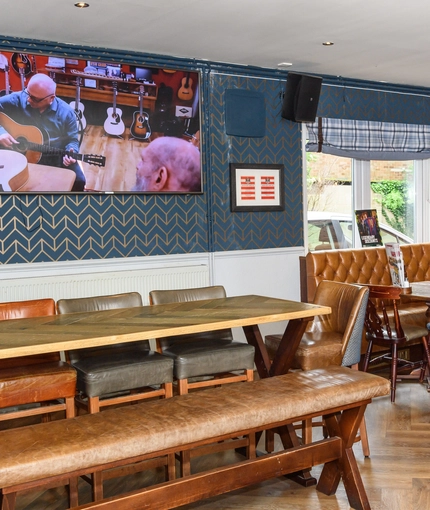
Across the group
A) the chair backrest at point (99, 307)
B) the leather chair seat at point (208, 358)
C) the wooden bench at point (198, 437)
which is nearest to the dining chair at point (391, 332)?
the leather chair seat at point (208, 358)

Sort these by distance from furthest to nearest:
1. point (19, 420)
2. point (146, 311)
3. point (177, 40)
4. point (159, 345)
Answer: point (177, 40) < point (19, 420) < point (159, 345) < point (146, 311)

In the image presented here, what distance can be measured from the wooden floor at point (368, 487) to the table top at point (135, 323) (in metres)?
0.88

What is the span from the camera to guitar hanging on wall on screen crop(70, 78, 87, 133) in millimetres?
5367

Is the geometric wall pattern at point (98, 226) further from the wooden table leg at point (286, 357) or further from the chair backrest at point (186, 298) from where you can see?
the wooden table leg at point (286, 357)

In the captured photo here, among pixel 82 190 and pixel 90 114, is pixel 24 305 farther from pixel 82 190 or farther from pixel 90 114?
pixel 90 114

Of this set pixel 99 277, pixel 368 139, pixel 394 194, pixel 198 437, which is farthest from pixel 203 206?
pixel 198 437

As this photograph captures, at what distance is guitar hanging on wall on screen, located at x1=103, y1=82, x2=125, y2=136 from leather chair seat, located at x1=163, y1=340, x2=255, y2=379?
2.15 meters

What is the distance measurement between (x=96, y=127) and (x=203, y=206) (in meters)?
1.24

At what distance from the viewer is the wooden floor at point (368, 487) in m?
3.35

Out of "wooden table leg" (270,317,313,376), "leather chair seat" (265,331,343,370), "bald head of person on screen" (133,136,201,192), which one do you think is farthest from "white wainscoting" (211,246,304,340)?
"wooden table leg" (270,317,313,376)

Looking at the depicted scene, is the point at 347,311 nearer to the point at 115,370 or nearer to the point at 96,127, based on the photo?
the point at 115,370

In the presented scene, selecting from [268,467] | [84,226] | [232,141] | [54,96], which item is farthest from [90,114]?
[268,467]

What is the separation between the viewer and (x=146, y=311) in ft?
13.0

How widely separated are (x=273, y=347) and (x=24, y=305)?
1589 millimetres
